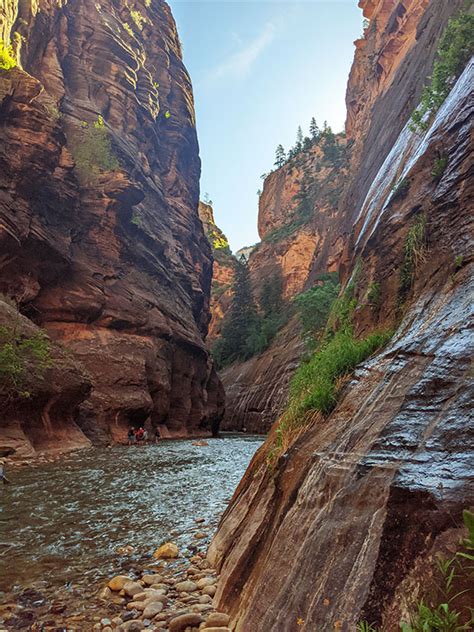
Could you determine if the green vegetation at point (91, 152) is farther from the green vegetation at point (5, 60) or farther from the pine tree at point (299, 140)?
the pine tree at point (299, 140)

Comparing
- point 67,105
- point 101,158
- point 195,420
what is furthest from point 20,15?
point 195,420

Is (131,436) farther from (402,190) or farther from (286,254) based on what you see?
(286,254)

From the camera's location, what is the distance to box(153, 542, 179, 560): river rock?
186 inches

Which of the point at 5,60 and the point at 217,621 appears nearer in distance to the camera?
the point at 217,621

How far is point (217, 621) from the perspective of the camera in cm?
294

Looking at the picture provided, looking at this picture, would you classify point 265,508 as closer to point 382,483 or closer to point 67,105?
point 382,483

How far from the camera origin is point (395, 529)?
7.11 feet

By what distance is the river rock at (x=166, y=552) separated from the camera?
4730 mm

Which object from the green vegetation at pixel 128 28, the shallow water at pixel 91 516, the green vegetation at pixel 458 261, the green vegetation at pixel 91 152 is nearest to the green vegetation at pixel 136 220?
the green vegetation at pixel 91 152

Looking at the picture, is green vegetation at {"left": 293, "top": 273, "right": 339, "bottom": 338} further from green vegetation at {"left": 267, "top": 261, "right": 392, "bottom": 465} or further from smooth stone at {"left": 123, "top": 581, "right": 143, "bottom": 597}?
smooth stone at {"left": 123, "top": 581, "right": 143, "bottom": 597}

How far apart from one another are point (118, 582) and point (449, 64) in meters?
11.3

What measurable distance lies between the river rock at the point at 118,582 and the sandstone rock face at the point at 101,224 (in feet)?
53.9

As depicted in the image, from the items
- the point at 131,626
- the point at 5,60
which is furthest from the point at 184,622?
the point at 5,60

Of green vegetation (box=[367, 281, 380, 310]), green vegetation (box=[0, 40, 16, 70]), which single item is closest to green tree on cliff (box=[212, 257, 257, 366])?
green vegetation (box=[0, 40, 16, 70])
